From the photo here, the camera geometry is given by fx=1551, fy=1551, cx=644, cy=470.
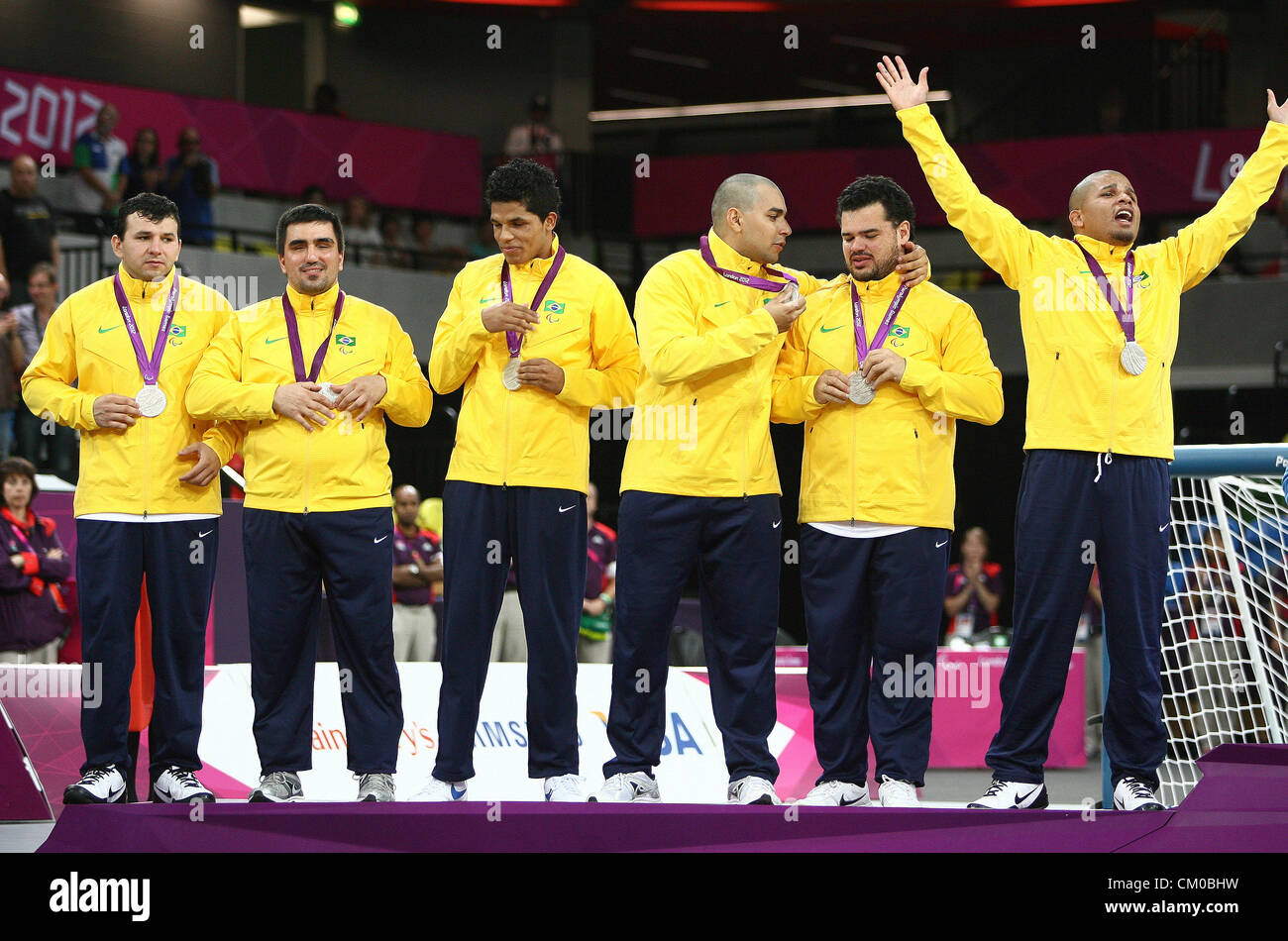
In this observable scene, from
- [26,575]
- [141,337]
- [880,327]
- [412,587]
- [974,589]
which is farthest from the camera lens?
[974,589]

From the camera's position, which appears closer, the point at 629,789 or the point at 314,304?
the point at 629,789

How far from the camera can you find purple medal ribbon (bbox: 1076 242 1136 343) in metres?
5.10

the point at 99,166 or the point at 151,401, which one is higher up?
the point at 99,166

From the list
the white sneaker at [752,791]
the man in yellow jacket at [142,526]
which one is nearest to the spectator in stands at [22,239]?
the man in yellow jacket at [142,526]

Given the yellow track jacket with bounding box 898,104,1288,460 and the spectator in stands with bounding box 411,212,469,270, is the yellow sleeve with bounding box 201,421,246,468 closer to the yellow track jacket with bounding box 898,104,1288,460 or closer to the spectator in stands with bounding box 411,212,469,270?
the yellow track jacket with bounding box 898,104,1288,460

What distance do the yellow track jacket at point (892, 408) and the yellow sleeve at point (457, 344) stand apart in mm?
1040

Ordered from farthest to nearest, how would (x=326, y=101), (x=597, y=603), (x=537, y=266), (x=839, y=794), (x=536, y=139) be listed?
(x=536, y=139) → (x=326, y=101) → (x=597, y=603) → (x=537, y=266) → (x=839, y=794)

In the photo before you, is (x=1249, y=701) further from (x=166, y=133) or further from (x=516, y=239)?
(x=166, y=133)

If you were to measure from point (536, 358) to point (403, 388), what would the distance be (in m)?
→ 0.51

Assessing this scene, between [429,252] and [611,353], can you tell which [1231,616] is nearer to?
[611,353]

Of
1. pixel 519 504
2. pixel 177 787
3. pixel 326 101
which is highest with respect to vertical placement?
pixel 326 101

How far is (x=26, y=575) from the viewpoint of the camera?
8.76 meters

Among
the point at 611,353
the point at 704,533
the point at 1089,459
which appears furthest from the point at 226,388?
the point at 1089,459

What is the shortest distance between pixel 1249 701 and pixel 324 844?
369cm
